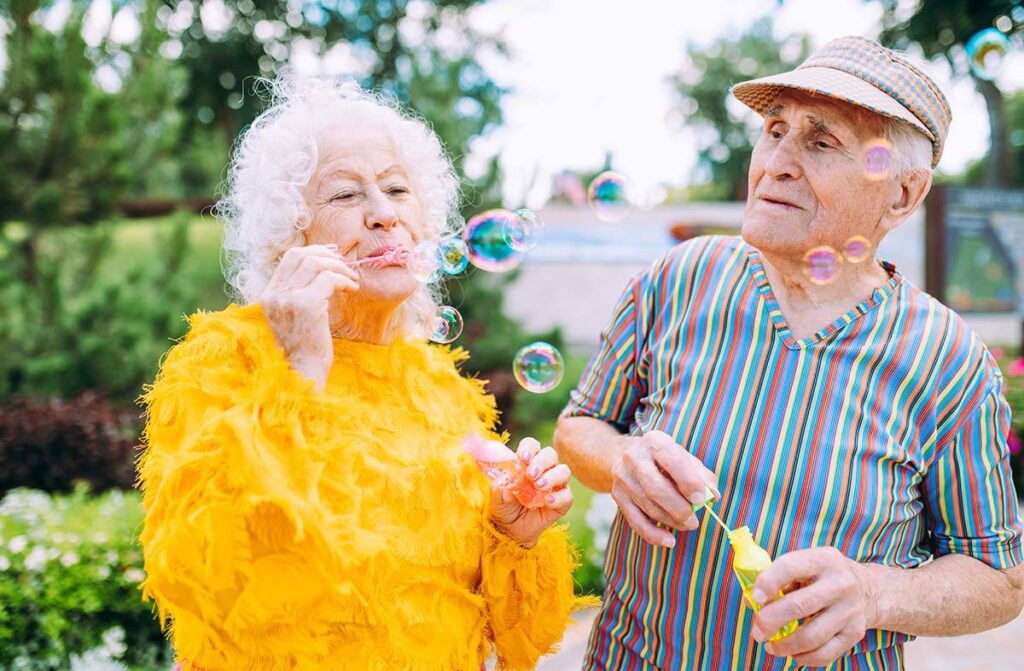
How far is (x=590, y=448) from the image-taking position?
1917 mm

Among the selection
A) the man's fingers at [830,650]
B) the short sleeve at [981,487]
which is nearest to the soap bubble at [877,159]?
the short sleeve at [981,487]

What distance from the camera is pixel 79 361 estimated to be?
19.8 ft

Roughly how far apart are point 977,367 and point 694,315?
1.86 feet

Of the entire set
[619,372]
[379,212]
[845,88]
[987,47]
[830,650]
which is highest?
[987,47]

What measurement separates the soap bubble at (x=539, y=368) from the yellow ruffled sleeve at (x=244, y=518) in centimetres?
100

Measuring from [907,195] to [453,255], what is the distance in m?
1.13

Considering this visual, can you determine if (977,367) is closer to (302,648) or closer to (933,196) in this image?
(302,648)

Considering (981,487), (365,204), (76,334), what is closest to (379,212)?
(365,204)

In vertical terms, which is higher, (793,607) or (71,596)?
(793,607)

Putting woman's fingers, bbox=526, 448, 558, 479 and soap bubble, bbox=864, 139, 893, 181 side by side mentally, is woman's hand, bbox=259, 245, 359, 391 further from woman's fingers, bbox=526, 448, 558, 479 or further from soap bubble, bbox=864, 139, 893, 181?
soap bubble, bbox=864, 139, 893, 181

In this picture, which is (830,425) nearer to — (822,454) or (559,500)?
(822,454)

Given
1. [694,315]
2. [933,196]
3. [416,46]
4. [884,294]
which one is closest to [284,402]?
[694,315]

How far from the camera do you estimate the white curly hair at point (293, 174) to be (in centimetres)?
184

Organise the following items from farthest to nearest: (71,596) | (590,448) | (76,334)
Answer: (76,334) < (71,596) < (590,448)
